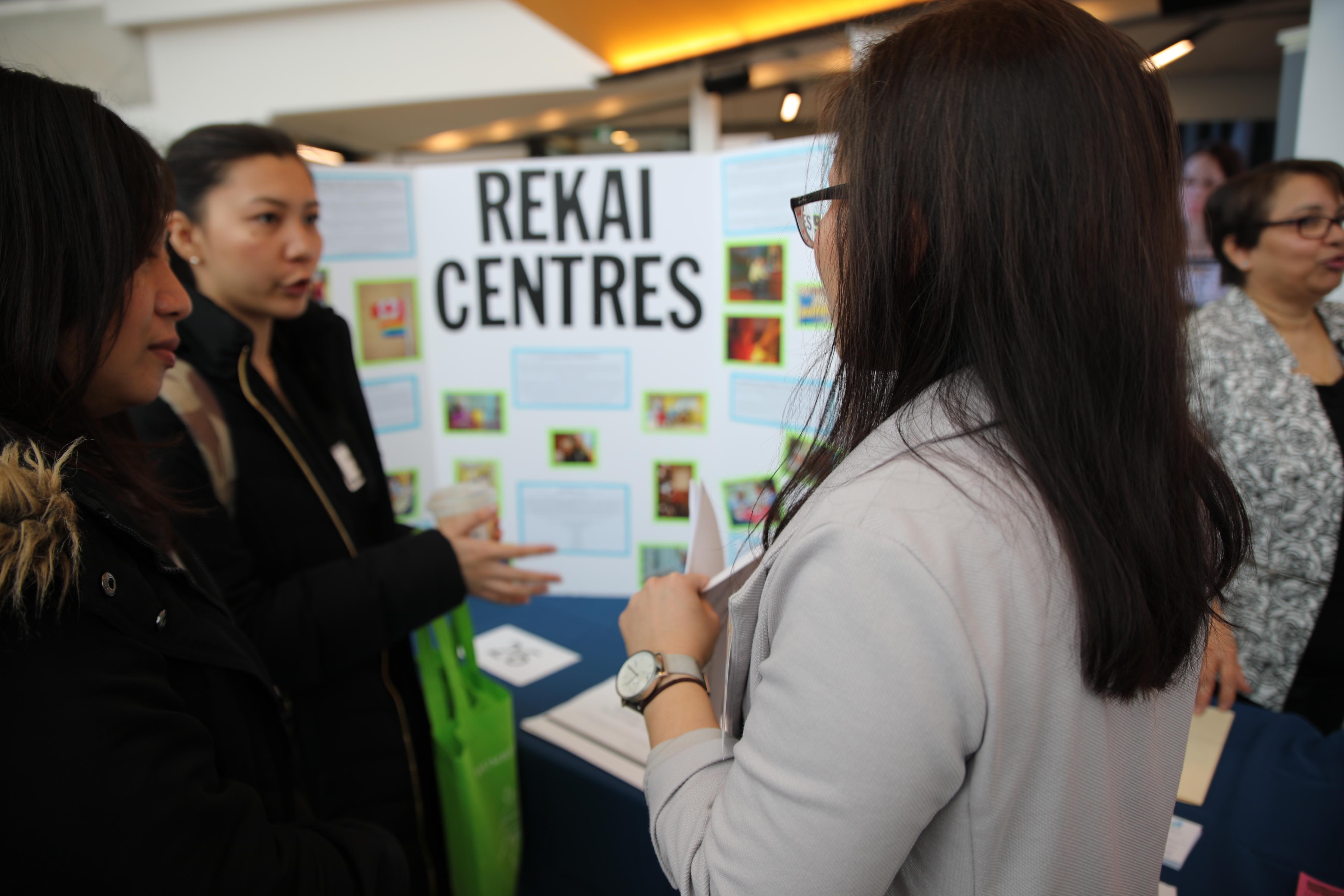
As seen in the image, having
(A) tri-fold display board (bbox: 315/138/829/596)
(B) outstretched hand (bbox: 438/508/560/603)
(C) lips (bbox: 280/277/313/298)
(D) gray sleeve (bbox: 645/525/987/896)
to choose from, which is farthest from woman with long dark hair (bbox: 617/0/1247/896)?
(A) tri-fold display board (bbox: 315/138/829/596)

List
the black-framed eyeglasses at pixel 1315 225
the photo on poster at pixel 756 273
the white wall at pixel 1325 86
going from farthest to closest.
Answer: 1. the white wall at pixel 1325 86
2. the photo on poster at pixel 756 273
3. the black-framed eyeglasses at pixel 1315 225

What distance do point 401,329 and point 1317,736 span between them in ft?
8.14

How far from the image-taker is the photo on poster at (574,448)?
2.48 meters

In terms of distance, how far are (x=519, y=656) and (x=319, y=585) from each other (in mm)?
805

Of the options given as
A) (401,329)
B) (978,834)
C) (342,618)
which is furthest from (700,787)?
(401,329)

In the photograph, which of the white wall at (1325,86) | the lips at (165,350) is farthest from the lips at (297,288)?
the white wall at (1325,86)

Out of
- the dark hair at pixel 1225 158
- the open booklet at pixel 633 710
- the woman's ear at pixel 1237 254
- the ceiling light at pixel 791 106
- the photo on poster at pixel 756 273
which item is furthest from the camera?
the dark hair at pixel 1225 158

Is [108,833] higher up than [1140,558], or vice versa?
[1140,558]

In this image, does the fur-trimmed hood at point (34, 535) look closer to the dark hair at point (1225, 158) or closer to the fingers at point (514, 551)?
the fingers at point (514, 551)

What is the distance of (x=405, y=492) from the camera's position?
2.54 m

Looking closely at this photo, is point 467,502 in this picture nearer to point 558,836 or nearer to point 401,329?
point 558,836

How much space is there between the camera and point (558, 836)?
1.56 metres

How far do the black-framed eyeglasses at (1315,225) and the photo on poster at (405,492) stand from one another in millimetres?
2570

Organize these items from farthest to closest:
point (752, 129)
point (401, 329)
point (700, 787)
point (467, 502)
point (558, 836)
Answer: point (752, 129), point (401, 329), point (467, 502), point (558, 836), point (700, 787)
